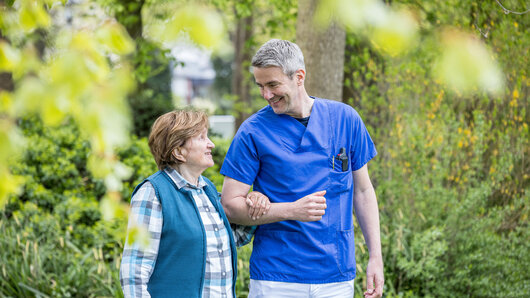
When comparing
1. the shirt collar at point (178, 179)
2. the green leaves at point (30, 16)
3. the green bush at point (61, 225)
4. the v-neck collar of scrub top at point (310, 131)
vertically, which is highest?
the green leaves at point (30, 16)

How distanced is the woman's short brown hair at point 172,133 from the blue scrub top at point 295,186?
0.89ft

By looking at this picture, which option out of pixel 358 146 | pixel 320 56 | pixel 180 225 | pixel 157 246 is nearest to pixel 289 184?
pixel 358 146

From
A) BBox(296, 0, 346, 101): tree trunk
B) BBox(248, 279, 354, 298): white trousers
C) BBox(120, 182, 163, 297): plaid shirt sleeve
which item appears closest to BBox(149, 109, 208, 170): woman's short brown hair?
BBox(120, 182, 163, 297): plaid shirt sleeve

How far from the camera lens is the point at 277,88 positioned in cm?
243

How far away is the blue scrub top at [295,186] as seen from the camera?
2.47m

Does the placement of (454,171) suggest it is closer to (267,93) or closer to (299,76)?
(299,76)

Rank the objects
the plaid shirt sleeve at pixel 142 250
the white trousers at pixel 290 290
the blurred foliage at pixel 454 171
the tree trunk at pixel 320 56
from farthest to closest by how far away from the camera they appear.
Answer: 1. the tree trunk at pixel 320 56
2. the blurred foliage at pixel 454 171
3. the white trousers at pixel 290 290
4. the plaid shirt sleeve at pixel 142 250

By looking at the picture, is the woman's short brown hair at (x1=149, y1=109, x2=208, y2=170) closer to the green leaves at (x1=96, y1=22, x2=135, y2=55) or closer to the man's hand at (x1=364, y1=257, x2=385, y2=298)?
the man's hand at (x1=364, y1=257, x2=385, y2=298)

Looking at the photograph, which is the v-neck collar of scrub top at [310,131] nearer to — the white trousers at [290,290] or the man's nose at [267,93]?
the man's nose at [267,93]

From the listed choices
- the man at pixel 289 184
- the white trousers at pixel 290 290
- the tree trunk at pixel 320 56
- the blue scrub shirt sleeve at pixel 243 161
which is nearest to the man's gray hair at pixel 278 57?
the man at pixel 289 184

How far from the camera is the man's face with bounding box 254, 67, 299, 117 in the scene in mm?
2398

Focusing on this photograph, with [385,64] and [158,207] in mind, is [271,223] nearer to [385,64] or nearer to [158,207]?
[158,207]

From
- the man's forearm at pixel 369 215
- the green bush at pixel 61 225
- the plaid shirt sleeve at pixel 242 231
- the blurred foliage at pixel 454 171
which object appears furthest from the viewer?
the blurred foliage at pixel 454 171

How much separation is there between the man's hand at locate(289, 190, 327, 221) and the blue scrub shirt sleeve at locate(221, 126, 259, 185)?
26cm
